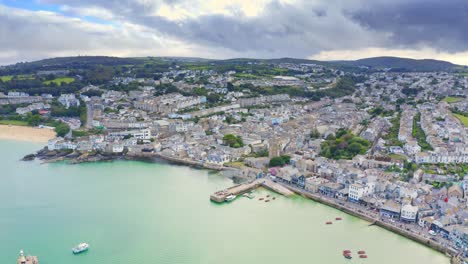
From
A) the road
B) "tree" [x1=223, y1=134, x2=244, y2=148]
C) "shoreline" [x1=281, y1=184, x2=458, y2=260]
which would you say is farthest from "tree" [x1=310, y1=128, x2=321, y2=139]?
the road

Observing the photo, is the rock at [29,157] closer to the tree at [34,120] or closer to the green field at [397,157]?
the tree at [34,120]

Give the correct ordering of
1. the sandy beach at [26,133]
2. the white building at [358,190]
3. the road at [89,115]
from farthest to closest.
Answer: the road at [89,115] → the sandy beach at [26,133] → the white building at [358,190]

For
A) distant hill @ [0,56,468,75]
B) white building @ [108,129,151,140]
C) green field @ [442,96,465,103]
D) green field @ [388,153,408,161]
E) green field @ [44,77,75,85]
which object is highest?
distant hill @ [0,56,468,75]

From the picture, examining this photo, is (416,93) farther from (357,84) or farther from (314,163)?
(314,163)

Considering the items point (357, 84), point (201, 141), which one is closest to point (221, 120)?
point (201, 141)

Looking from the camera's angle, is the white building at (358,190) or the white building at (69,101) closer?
the white building at (358,190)

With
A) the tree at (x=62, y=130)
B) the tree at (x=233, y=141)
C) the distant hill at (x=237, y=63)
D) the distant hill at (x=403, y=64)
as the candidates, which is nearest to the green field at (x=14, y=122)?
the tree at (x=62, y=130)

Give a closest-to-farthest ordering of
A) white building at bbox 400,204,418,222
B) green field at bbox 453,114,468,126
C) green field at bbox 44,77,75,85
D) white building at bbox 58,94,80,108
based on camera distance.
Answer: white building at bbox 400,204,418,222, green field at bbox 453,114,468,126, white building at bbox 58,94,80,108, green field at bbox 44,77,75,85

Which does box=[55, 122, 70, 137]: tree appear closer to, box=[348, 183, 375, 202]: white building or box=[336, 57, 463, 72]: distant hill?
box=[348, 183, 375, 202]: white building
